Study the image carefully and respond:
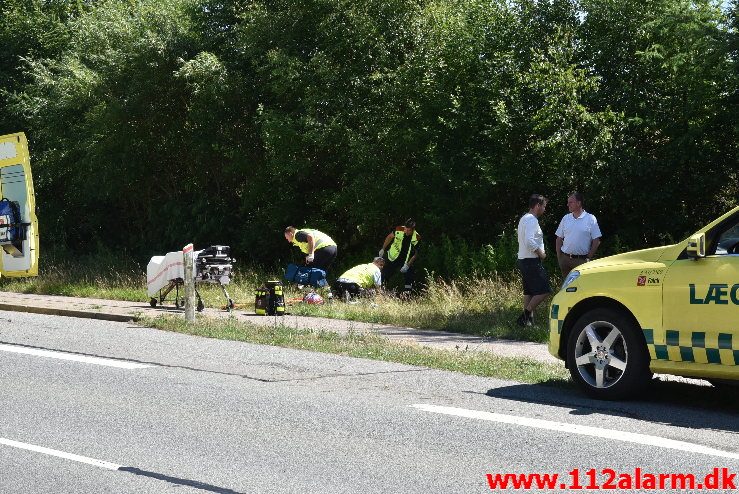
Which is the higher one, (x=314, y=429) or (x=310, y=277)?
(x=310, y=277)

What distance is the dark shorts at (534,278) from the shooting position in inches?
552

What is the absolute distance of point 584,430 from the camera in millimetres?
8016

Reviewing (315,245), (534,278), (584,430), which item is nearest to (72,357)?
(534,278)

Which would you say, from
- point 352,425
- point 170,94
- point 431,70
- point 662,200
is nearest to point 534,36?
point 431,70

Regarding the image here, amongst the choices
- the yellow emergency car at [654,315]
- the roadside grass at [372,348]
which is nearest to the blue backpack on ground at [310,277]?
the roadside grass at [372,348]

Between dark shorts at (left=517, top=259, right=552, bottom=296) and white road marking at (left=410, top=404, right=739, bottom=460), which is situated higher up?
dark shorts at (left=517, top=259, right=552, bottom=296)

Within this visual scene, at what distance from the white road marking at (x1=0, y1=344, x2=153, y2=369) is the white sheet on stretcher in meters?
4.51

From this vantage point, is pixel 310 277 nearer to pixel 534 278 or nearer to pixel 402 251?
pixel 402 251

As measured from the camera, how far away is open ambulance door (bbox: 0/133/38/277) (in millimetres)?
18203

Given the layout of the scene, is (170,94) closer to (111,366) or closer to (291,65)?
(291,65)

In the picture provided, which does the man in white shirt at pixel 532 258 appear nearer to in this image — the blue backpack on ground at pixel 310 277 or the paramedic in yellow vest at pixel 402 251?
the paramedic in yellow vest at pixel 402 251

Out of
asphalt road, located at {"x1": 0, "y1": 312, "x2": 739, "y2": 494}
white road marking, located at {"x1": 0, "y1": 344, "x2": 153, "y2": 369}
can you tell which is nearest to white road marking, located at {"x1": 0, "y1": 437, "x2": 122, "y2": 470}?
asphalt road, located at {"x1": 0, "y1": 312, "x2": 739, "y2": 494}

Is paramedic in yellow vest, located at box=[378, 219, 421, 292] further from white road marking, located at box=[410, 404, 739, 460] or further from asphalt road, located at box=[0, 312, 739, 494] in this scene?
white road marking, located at box=[410, 404, 739, 460]

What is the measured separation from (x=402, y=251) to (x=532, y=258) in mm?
6143
